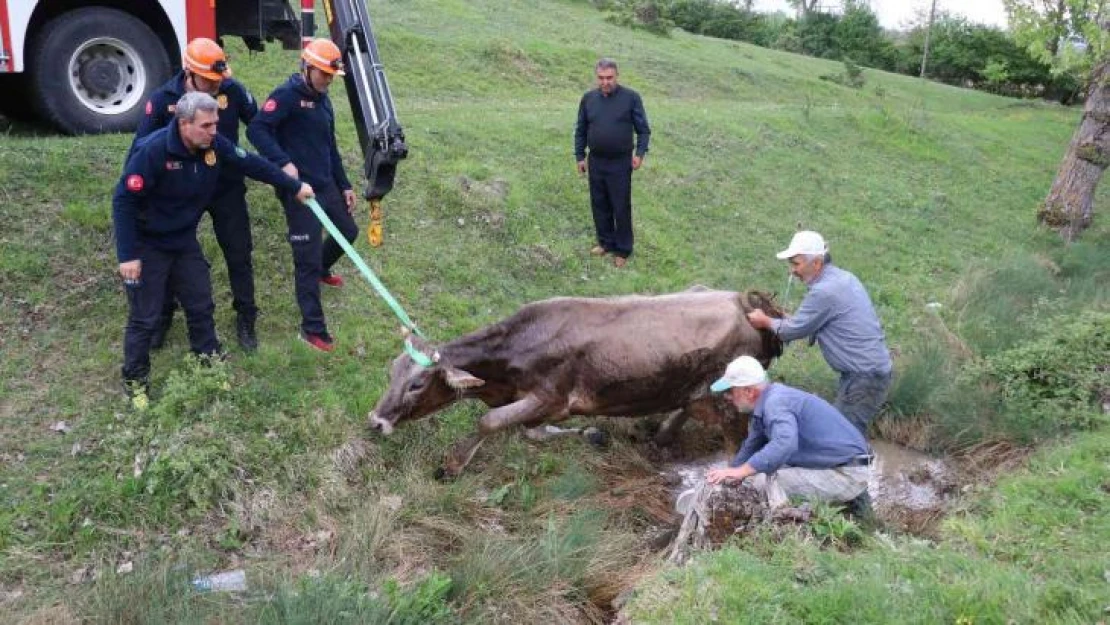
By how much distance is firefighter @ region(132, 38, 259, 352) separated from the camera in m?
6.84

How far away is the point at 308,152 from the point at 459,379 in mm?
2382

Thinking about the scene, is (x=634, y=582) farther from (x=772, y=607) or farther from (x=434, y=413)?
(x=434, y=413)

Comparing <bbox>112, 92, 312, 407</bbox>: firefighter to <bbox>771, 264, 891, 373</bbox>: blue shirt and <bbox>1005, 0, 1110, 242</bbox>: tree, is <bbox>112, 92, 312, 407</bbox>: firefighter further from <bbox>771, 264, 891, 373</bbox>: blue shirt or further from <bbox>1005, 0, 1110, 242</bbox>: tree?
<bbox>1005, 0, 1110, 242</bbox>: tree

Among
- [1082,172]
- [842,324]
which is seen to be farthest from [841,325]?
[1082,172]

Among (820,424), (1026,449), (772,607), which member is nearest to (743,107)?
(1026,449)

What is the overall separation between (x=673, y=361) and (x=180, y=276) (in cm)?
384

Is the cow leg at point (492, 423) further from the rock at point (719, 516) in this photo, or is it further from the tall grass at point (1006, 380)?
the tall grass at point (1006, 380)

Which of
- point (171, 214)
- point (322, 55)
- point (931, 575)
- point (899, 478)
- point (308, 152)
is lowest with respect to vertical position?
point (899, 478)

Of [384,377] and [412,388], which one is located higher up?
[412,388]

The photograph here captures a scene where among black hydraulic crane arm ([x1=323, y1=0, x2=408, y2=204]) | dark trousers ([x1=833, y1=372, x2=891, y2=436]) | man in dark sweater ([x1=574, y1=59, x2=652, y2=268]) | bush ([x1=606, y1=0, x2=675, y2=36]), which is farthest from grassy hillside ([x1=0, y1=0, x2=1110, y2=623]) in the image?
bush ([x1=606, y1=0, x2=675, y2=36])

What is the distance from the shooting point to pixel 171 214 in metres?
6.45

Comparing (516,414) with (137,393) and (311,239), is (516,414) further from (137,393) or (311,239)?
(137,393)

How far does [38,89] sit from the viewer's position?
9.08 m

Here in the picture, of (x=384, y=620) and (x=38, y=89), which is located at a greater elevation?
(x=38, y=89)
